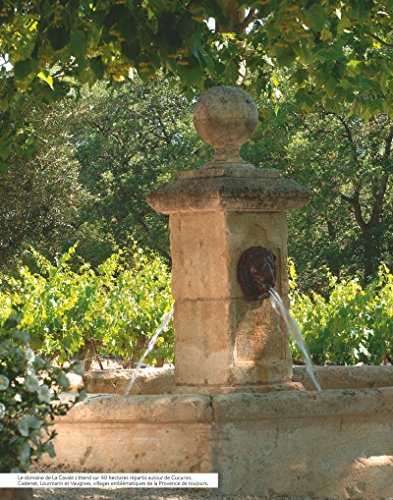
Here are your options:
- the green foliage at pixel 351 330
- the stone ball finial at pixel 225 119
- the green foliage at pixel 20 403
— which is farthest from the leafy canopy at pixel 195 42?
the green foliage at pixel 351 330

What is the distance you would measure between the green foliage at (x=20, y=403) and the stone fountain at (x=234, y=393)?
1215 millimetres

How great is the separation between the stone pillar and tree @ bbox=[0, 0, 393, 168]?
46 cm

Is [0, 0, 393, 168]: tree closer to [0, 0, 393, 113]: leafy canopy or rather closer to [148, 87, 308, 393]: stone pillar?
[0, 0, 393, 113]: leafy canopy

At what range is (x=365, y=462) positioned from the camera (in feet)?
21.1

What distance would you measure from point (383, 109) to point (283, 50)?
289cm

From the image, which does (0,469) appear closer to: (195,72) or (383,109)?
(195,72)

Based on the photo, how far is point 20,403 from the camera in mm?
5074

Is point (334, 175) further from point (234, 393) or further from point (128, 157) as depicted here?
point (234, 393)

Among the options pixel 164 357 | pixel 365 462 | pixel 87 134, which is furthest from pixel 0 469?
pixel 87 134

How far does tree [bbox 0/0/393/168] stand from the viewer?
6340 mm

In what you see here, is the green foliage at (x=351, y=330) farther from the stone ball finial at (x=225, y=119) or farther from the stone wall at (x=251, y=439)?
the stone wall at (x=251, y=439)

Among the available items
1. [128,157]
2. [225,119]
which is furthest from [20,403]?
[128,157]

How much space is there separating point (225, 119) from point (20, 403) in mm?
2675

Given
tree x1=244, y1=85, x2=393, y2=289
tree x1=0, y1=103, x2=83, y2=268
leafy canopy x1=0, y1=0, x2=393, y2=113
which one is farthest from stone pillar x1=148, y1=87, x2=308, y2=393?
tree x1=244, y1=85, x2=393, y2=289
